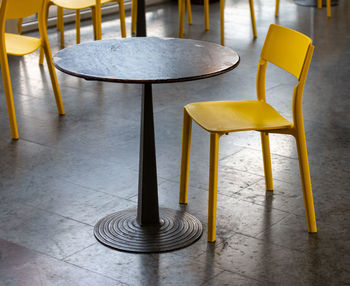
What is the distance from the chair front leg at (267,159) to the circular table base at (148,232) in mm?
465

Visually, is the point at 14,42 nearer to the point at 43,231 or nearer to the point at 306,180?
the point at 43,231

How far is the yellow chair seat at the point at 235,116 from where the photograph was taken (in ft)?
9.10

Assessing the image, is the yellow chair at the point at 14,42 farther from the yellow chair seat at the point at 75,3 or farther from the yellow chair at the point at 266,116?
the yellow chair at the point at 266,116

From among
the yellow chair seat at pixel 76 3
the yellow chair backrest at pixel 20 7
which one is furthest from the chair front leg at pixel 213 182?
the yellow chair seat at pixel 76 3

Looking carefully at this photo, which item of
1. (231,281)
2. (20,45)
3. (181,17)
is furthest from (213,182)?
(181,17)

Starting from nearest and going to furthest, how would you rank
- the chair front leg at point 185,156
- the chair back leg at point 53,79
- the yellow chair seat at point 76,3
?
the chair front leg at point 185,156, the chair back leg at point 53,79, the yellow chair seat at point 76,3

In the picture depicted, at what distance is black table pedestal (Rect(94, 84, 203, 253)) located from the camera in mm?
2812

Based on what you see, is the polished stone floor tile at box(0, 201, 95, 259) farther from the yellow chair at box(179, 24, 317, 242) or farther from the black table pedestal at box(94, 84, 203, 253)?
the yellow chair at box(179, 24, 317, 242)

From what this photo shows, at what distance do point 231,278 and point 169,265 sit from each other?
10.1 inches

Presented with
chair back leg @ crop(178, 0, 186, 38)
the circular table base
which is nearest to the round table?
the circular table base

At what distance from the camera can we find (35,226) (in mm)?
2973

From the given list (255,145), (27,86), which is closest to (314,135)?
(255,145)

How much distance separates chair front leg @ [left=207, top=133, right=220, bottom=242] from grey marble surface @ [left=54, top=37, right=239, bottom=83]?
1.00ft

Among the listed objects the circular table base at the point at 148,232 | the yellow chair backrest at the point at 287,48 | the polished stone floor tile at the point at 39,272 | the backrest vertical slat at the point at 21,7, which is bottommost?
the circular table base at the point at 148,232
